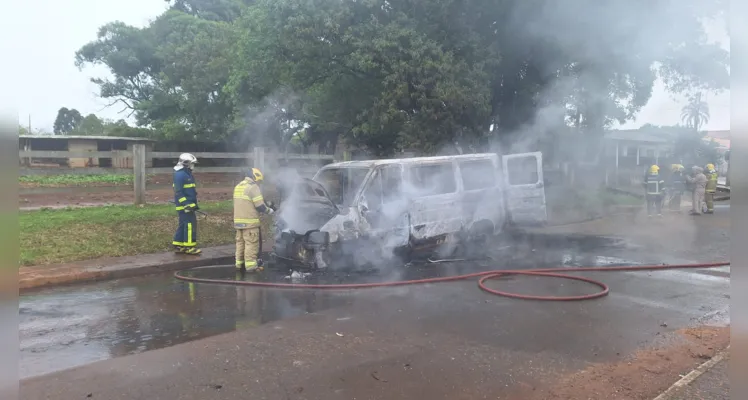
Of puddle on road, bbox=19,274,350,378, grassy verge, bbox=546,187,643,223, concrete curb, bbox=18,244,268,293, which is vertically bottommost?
puddle on road, bbox=19,274,350,378

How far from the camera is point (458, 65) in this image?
12.2 m

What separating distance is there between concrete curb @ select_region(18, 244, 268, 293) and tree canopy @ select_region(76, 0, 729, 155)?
544 centimetres

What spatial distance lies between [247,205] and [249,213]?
0.43 feet

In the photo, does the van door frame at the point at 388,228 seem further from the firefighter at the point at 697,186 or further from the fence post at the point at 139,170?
the firefighter at the point at 697,186

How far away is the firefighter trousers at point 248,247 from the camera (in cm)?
803

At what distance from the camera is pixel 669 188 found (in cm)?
1798

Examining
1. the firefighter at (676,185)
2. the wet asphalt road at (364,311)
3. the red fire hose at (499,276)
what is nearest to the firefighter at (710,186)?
the firefighter at (676,185)

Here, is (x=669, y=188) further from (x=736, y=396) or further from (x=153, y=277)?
(x=736, y=396)

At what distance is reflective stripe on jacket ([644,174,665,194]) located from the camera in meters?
15.3

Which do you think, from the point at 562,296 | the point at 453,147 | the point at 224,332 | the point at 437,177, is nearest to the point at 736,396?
the point at 224,332

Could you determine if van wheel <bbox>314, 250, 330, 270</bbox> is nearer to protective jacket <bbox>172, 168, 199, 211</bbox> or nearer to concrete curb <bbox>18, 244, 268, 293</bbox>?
concrete curb <bbox>18, 244, 268, 293</bbox>

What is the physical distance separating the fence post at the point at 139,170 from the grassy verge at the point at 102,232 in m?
0.32

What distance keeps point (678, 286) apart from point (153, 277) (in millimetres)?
7688

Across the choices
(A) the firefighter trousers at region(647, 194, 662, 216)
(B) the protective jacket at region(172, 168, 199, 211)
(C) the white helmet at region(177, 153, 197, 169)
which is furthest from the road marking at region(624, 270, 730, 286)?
(A) the firefighter trousers at region(647, 194, 662, 216)
